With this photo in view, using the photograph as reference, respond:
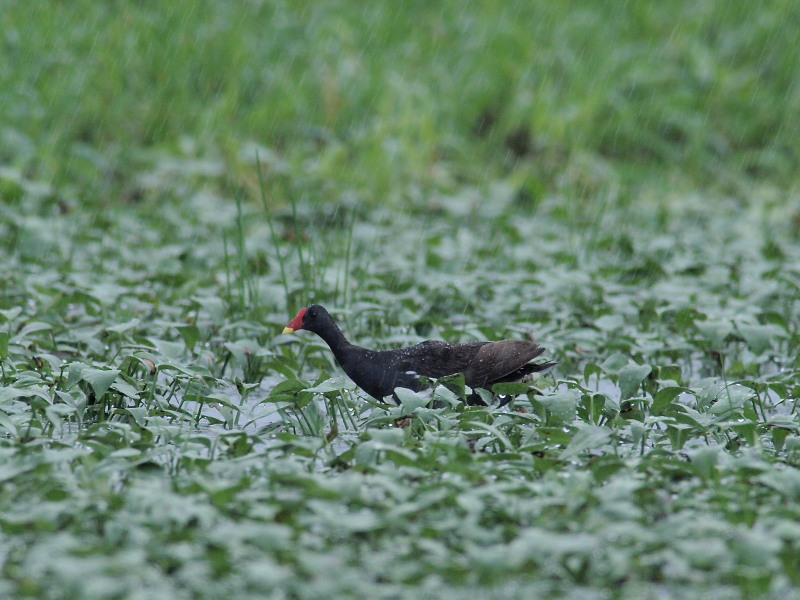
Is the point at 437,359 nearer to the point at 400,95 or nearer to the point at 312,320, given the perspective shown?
the point at 312,320

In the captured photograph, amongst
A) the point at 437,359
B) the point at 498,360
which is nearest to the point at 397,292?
the point at 437,359

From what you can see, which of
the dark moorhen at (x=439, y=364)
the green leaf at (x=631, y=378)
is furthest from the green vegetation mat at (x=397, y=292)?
the dark moorhen at (x=439, y=364)

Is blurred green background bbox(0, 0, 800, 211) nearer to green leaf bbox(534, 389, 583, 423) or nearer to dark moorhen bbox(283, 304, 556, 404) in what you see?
dark moorhen bbox(283, 304, 556, 404)

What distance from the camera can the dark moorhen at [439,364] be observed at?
5.07 m

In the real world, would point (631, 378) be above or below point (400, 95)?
below

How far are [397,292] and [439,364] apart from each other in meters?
1.78

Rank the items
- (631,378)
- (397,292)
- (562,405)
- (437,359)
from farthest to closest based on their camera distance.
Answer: (397,292), (437,359), (631,378), (562,405)

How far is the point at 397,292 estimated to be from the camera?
22.6 feet

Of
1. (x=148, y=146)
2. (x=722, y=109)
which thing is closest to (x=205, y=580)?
(x=148, y=146)

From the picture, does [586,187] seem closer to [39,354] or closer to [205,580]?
[39,354]

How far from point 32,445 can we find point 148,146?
6230mm

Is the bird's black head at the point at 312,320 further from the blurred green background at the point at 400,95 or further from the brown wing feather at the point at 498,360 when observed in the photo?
the blurred green background at the point at 400,95

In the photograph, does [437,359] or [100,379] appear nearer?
[100,379]

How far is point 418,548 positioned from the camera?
338 centimetres
